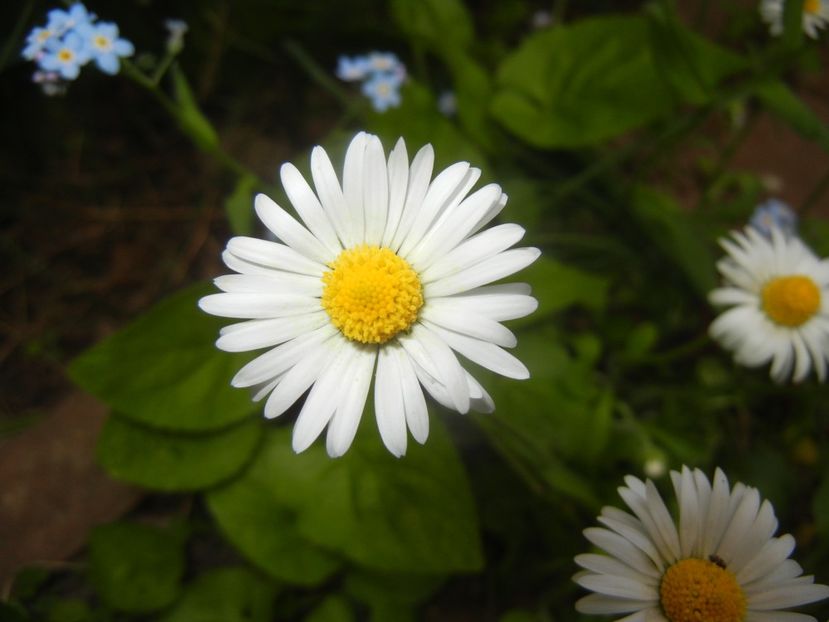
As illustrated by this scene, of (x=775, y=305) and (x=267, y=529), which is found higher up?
(x=775, y=305)

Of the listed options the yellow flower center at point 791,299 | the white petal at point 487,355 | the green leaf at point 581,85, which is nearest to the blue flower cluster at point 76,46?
the white petal at point 487,355

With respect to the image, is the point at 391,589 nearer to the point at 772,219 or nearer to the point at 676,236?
the point at 676,236

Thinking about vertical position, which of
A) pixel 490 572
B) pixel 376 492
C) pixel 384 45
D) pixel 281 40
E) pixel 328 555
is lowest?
pixel 328 555

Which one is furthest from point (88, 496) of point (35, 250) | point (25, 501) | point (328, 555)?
point (35, 250)

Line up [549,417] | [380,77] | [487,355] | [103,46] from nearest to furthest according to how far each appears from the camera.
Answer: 1. [487,355]
2. [103,46]
3. [549,417]
4. [380,77]

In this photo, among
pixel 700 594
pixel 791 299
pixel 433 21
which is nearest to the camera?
pixel 700 594

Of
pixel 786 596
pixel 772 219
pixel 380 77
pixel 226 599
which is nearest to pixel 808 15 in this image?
pixel 772 219

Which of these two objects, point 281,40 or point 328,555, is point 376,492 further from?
point 281,40
